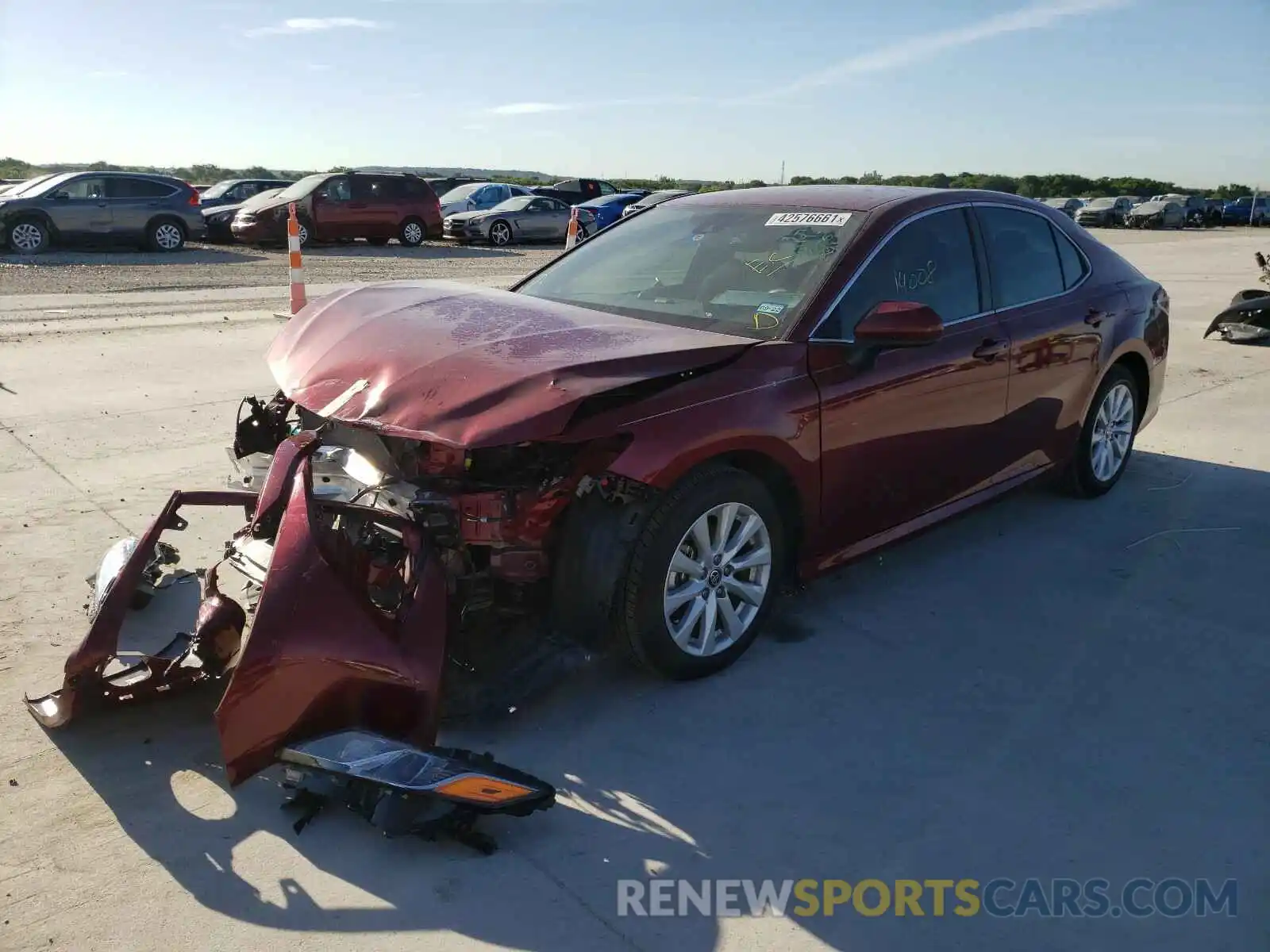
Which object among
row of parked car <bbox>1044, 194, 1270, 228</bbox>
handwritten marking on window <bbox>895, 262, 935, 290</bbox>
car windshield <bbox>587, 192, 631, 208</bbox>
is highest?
row of parked car <bbox>1044, 194, 1270, 228</bbox>

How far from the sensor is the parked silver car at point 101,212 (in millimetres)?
18312

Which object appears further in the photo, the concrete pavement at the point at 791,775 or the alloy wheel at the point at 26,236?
the alloy wheel at the point at 26,236

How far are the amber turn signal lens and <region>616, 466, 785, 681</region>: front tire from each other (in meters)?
0.86

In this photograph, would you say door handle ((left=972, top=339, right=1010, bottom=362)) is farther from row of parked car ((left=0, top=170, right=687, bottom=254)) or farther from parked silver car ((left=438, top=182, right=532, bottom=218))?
parked silver car ((left=438, top=182, right=532, bottom=218))

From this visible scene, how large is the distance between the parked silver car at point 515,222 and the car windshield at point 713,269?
64.8ft

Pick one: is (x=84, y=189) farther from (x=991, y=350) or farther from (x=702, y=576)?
(x=702, y=576)

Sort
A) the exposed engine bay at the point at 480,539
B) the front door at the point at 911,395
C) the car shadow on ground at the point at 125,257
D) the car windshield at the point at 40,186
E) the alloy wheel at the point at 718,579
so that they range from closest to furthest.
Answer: the exposed engine bay at the point at 480,539 → the alloy wheel at the point at 718,579 → the front door at the point at 911,395 → the car shadow on ground at the point at 125,257 → the car windshield at the point at 40,186

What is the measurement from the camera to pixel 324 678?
2910mm

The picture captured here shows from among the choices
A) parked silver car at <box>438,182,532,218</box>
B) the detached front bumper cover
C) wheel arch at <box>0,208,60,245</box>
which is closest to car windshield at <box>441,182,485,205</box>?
parked silver car at <box>438,182,532,218</box>

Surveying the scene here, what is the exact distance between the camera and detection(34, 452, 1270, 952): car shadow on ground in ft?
8.84

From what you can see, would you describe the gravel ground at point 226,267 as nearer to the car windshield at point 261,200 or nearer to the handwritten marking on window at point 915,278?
the car windshield at point 261,200

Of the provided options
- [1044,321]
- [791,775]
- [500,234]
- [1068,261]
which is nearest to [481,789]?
[791,775]

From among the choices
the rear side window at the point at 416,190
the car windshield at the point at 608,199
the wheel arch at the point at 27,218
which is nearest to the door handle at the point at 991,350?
the wheel arch at the point at 27,218

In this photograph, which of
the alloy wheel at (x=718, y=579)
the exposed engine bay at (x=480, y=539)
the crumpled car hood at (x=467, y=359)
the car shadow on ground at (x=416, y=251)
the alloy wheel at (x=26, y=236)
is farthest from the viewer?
the car shadow on ground at (x=416, y=251)
